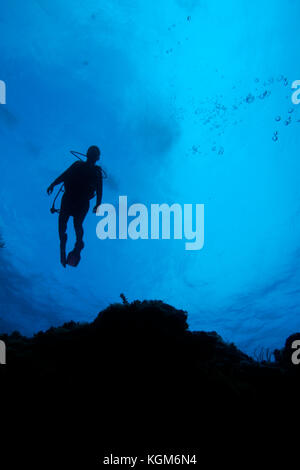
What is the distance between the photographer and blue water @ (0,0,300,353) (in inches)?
606

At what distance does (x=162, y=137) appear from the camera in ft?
62.2

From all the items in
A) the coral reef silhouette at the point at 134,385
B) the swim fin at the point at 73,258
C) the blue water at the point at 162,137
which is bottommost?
the coral reef silhouette at the point at 134,385

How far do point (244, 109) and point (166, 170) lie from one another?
7.13 meters

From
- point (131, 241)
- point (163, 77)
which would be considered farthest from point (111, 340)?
point (131, 241)

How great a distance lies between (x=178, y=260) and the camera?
2966 cm

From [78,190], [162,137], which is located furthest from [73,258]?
[162,137]

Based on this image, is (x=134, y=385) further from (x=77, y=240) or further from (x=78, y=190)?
(x=78, y=190)

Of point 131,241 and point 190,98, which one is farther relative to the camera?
point 131,241

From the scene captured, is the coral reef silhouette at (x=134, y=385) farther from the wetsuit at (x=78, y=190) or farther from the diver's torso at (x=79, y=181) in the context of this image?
the diver's torso at (x=79, y=181)

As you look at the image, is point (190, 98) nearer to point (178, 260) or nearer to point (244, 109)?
point (244, 109)

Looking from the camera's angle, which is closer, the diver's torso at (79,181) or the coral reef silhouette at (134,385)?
the coral reef silhouette at (134,385)

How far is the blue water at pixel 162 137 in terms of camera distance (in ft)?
50.5

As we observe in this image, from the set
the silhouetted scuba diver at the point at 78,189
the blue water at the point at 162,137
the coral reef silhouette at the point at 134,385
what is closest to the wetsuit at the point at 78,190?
the silhouetted scuba diver at the point at 78,189

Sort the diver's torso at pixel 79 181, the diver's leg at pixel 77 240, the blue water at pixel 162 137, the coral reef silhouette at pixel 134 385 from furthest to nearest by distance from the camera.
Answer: the blue water at pixel 162 137 < the diver's leg at pixel 77 240 < the diver's torso at pixel 79 181 < the coral reef silhouette at pixel 134 385
